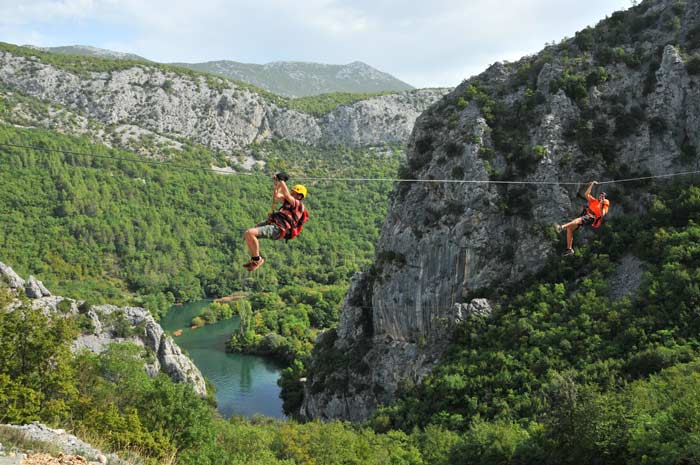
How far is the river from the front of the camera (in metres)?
54.2

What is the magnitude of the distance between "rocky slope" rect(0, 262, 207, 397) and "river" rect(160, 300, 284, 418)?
423 centimetres

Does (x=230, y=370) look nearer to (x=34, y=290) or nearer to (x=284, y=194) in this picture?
(x=34, y=290)

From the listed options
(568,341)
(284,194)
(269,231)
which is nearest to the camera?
(284,194)

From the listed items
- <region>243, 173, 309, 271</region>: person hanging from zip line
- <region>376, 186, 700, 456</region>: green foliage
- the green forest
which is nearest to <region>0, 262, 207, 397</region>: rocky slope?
the green forest

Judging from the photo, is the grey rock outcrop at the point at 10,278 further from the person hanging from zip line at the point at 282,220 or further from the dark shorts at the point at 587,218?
the dark shorts at the point at 587,218

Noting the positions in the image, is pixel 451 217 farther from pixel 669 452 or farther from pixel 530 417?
pixel 669 452

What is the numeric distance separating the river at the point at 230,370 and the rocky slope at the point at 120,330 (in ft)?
13.9

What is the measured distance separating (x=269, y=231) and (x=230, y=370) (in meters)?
58.8

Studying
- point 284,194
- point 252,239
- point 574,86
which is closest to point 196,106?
point 574,86

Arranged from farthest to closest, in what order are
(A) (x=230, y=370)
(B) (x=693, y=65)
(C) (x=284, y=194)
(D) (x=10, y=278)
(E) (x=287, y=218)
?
(A) (x=230, y=370) → (D) (x=10, y=278) → (B) (x=693, y=65) → (E) (x=287, y=218) → (C) (x=284, y=194)

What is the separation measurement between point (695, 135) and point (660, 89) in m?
4.11

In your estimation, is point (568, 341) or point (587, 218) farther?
point (568, 341)

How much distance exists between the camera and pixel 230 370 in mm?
64812

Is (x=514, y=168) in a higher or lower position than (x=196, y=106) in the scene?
A: lower
